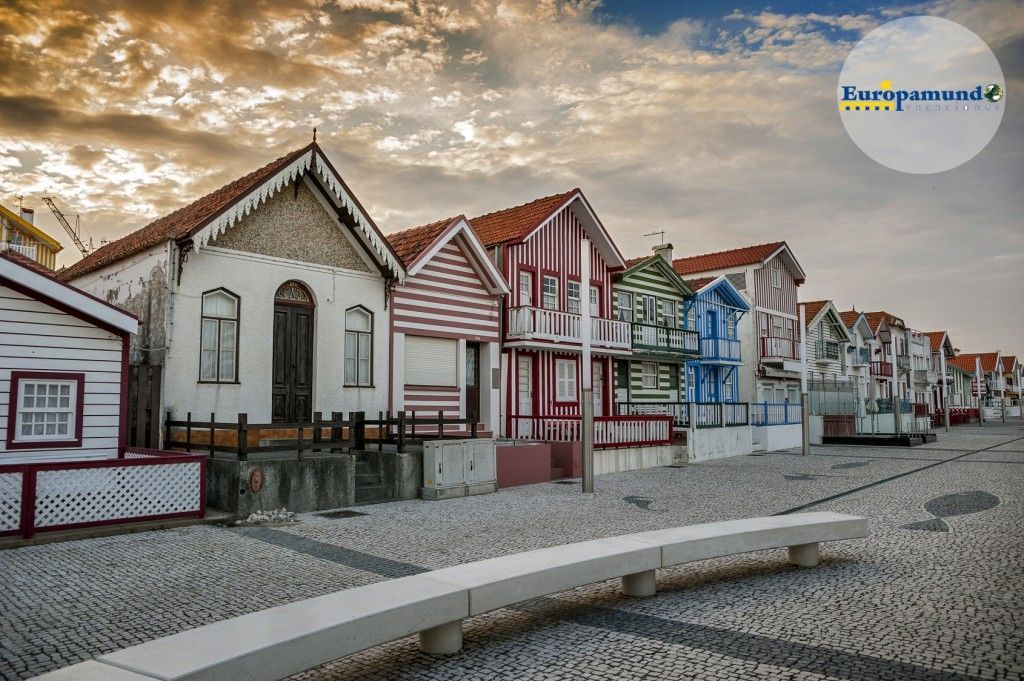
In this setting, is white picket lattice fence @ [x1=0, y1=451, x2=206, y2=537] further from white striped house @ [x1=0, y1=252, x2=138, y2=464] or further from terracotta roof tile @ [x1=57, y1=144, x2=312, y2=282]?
terracotta roof tile @ [x1=57, y1=144, x2=312, y2=282]

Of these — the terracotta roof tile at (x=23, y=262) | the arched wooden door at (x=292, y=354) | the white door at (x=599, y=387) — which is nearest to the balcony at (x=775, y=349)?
the white door at (x=599, y=387)

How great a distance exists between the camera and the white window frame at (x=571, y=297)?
23028 millimetres

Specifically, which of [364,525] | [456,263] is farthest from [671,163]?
[364,525]

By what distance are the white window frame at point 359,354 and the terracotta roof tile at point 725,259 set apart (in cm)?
2339

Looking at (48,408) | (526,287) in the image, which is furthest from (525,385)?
(48,408)

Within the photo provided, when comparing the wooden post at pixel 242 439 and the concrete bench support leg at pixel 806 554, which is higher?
the wooden post at pixel 242 439

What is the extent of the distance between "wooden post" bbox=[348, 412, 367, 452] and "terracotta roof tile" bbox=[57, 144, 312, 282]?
4.54 meters

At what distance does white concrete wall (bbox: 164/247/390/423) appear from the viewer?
13.6 metres

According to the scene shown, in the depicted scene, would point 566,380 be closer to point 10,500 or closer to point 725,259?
point 10,500

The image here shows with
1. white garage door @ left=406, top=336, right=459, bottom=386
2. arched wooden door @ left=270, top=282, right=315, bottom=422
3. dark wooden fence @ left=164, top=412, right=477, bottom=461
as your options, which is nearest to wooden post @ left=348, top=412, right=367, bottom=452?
dark wooden fence @ left=164, top=412, right=477, bottom=461

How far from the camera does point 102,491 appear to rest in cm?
962

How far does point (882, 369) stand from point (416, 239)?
4616cm

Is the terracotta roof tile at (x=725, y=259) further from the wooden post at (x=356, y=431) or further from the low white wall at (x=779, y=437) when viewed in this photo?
the wooden post at (x=356, y=431)

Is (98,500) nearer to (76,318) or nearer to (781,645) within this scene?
(76,318)
